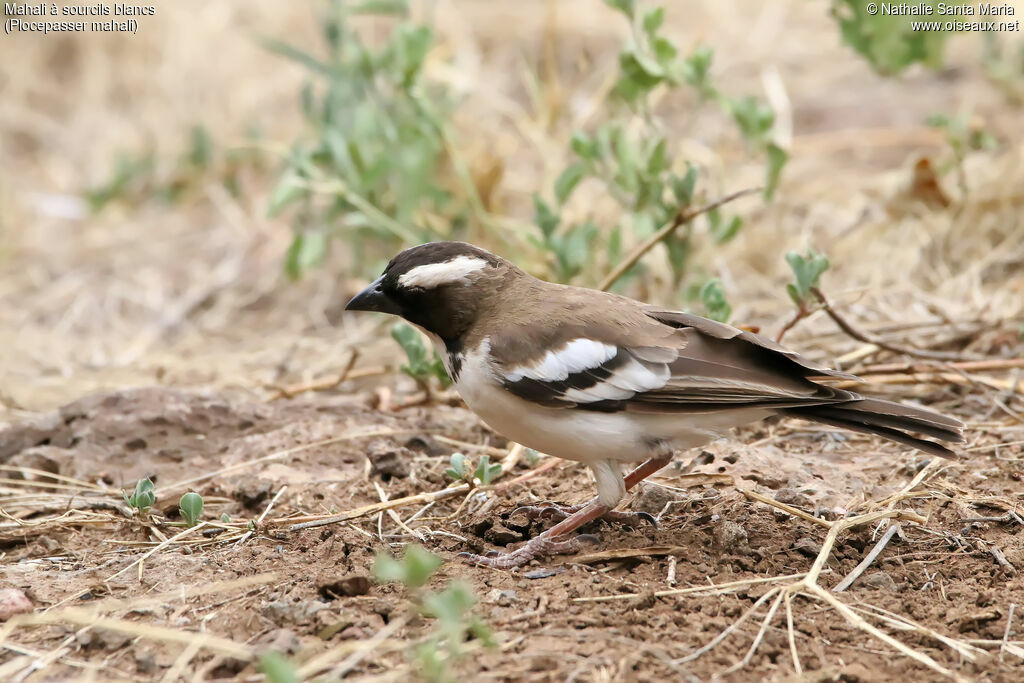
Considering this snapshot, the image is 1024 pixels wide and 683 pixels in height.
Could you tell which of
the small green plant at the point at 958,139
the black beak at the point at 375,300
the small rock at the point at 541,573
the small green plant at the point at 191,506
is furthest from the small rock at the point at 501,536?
the small green plant at the point at 958,139

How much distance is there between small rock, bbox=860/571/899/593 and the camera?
3.73 metres

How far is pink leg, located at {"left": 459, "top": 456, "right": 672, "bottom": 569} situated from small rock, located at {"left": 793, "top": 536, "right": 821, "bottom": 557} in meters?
0.56

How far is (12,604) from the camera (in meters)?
3.67

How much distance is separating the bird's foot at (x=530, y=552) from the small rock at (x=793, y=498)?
811 mm

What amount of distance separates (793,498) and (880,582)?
0.68 meters

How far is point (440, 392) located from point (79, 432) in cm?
176

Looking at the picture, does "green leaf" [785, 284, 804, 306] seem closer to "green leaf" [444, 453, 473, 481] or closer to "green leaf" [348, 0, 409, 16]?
"green leaf" [444, 453, 473, 481]

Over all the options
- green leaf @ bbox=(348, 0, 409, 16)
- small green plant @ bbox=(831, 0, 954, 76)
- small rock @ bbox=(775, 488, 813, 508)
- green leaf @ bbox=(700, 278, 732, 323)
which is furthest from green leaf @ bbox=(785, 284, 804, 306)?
green leaf @ bbox=(348, 0, 409, 16)

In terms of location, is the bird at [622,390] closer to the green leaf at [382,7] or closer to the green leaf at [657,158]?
the green leaf at [657,158]

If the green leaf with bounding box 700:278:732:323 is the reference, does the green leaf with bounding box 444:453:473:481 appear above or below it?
below

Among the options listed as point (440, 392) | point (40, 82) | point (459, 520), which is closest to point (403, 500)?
point (459, 520)

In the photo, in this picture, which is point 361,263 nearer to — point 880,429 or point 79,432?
point 79,432

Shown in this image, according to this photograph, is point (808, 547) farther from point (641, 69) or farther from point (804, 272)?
point (641, 69)

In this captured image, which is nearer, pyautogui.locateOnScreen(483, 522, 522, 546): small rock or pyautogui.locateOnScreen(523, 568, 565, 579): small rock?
pyautogui.locateOnScreen(523, 568, 565, 579): small rock
